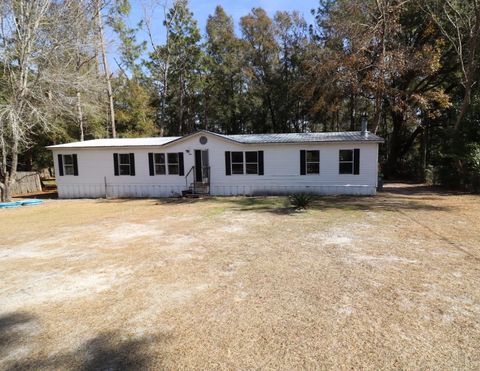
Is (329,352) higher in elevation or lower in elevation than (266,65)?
lower

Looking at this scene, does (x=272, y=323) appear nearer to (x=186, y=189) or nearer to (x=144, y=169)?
(x=186, y=189)

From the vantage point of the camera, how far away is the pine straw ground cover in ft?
10.1

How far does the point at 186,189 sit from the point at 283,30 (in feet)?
63.1

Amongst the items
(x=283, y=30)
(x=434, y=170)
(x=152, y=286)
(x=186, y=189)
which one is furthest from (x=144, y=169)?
(x=283, y=30)

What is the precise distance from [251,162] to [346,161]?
4.23 m

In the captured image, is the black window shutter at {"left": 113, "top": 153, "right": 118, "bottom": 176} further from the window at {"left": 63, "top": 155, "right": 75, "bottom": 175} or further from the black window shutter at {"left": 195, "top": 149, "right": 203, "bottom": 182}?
the black window shutter at {"left": 195, "top": 149, "right": 203, "bottom": 182}

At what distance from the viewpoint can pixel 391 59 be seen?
16328 mm

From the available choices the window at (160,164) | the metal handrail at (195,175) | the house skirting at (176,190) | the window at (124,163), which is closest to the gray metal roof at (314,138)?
the metal handrail at (195,175)

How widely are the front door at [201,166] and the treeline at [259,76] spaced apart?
21.2 feet

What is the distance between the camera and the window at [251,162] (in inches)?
571

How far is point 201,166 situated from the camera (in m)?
15.1

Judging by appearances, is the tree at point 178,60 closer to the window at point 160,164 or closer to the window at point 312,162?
the window at point 160,164

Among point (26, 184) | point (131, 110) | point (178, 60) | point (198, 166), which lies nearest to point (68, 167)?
point (26, 184)

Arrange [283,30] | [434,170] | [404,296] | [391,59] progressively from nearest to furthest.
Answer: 1. [404,296]
2. [391,59]
3. [434,170]
4. [283,30]
